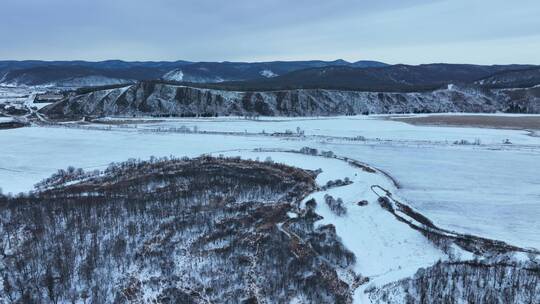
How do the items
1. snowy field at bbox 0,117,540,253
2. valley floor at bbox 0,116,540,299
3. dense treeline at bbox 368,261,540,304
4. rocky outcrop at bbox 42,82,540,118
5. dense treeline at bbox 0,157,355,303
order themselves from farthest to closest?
rocky outcrop at bbox 42,82,540,118
snowy field at bbox 0,117,540,253
valley floor at bbox 0,116,540,299
dense treeline at bbox 0,157,355,303
dense treeline at bbox 368,261,540,304

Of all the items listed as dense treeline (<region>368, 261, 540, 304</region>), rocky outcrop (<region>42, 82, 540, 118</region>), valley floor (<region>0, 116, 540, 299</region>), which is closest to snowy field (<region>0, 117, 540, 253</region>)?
valley floor (<region>0, 116, 540, 299</region>)

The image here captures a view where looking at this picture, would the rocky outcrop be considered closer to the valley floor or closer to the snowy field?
the valley floor

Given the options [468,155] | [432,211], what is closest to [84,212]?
[432,211]

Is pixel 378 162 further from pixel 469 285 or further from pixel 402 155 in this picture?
pixel 469 285

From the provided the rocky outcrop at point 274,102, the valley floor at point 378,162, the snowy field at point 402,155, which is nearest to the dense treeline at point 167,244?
the valley floor at point 378,162

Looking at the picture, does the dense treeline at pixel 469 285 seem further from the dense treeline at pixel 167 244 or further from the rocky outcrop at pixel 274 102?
the rocky outcrop at pixel 274 102

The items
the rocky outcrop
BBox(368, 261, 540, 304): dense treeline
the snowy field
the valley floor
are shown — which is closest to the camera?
BBox(368, 261, 540, 304): dense treeline

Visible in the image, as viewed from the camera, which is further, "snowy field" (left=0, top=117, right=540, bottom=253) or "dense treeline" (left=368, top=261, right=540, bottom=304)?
"snowy field" (left=0, top=117, right=540, bottom=253)
